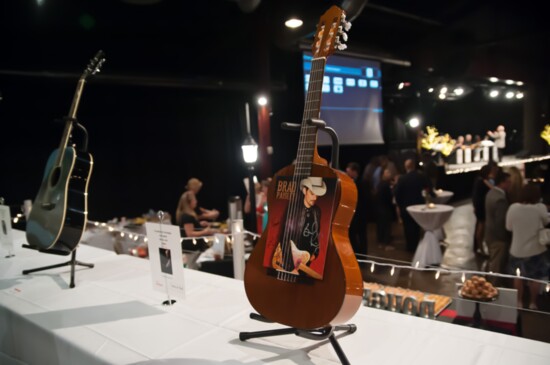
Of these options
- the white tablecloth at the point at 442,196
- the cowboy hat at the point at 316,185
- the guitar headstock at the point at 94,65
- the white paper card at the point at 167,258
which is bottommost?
the white tablecloth at the point at 442,196

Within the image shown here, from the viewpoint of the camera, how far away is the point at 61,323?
1.40m

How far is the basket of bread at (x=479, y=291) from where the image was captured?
230 centimetres

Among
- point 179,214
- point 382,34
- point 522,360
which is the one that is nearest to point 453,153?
point 382,34

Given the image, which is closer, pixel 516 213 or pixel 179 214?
pixel 516 213

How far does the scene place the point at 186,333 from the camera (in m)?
1.31

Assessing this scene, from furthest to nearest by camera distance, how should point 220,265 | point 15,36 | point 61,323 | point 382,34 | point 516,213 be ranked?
1. point 382,34
2. point 15,36
3. point 516,213
4. point 220,265
5. point 61,323

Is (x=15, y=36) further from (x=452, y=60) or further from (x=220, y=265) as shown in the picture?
(x=452, y=60)

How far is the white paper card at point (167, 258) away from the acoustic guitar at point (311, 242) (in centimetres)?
38

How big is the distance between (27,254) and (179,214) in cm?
216

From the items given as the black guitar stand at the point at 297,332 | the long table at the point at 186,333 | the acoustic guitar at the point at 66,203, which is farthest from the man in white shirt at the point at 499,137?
the acoustic guitar at the point at 66,203

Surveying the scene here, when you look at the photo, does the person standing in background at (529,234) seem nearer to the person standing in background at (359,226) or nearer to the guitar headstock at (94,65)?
the person standing in background at (359,226)

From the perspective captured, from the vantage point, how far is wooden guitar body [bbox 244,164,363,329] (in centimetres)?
100

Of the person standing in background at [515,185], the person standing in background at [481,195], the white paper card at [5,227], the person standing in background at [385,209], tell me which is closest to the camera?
the white paper card at [5,227]

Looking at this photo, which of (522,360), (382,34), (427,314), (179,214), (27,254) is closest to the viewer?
(522,360)
